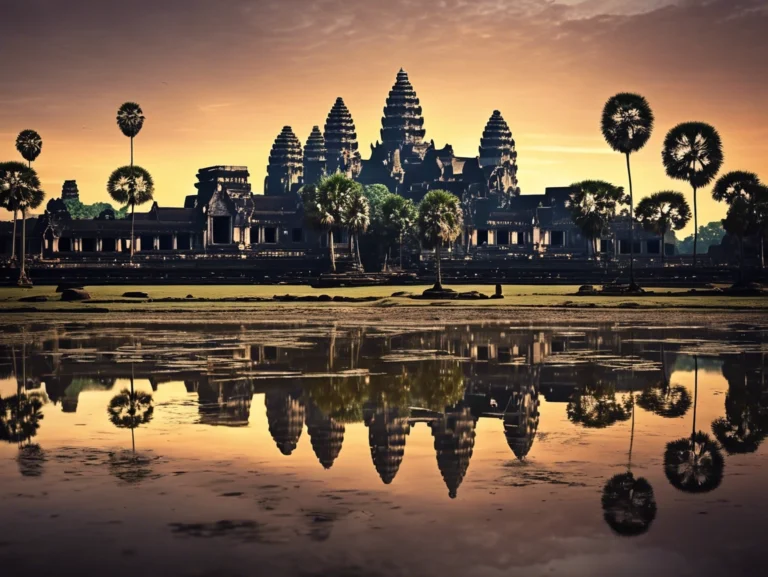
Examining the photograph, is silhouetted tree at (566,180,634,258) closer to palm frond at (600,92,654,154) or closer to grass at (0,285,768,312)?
palm frond at (600,92,654,154)

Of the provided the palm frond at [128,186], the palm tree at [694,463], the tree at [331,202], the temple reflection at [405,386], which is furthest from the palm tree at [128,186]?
the palm tree at [694,463]

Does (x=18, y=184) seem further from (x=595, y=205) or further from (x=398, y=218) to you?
(x=595, y=205)

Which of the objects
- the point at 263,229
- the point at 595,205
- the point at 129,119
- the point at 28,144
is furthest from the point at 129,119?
the point at 595,205

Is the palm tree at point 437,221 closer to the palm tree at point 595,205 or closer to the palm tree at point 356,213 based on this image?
the palm tree at point 356,213

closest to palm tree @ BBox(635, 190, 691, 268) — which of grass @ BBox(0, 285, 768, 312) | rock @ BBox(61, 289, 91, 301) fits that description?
grass @ BBox(0, 285, 768, 312)

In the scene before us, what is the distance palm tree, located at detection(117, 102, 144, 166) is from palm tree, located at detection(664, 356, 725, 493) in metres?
127

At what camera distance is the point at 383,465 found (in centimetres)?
1702

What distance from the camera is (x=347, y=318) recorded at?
52969 mm

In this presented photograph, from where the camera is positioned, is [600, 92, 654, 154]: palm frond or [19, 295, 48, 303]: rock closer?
[19, 295, 48, 303]: rock

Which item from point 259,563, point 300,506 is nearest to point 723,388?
point 300,506

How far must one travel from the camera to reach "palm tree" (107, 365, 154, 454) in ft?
68.8

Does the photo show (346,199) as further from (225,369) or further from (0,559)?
(0,559)

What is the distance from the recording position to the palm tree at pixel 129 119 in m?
141

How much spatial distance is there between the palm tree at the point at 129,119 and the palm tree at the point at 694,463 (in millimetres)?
127411
